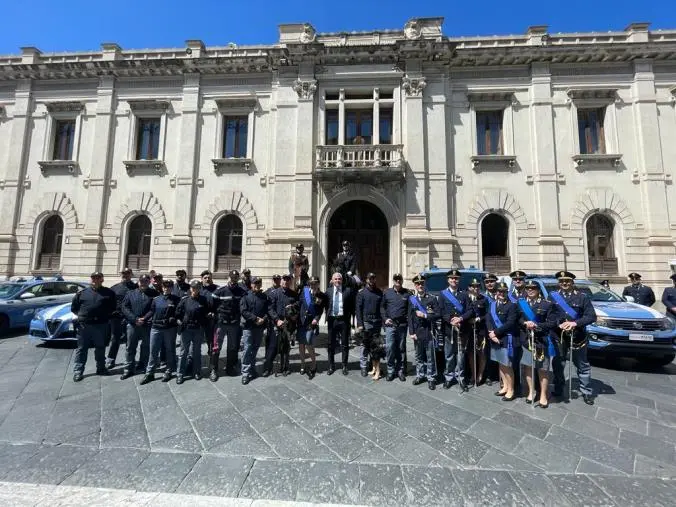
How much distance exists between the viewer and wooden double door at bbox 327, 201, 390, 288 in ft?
49.4

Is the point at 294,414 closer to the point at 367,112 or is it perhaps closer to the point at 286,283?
the point at 286,283

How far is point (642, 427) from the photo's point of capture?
14.9 ft

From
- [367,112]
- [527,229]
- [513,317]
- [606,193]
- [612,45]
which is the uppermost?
[612,45]

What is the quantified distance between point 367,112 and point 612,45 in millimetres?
10856

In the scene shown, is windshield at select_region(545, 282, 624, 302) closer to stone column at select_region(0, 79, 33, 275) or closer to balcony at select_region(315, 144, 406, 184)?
balcony at select_region(315, 144, 406, 184)

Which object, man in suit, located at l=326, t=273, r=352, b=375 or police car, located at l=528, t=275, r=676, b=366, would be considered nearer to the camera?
man in suit, located at l=326, t=273, r=352, b=375

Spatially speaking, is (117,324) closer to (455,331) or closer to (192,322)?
(192,322)

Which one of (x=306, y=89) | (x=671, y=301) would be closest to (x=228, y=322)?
(x=671, y=301)

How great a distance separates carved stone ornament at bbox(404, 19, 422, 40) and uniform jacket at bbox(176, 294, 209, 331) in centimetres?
1470

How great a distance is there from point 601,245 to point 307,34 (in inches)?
632

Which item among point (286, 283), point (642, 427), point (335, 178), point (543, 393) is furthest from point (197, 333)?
point (335, 178)

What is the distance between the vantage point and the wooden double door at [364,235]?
49.4ft

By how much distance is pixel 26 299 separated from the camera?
1071 centimetres

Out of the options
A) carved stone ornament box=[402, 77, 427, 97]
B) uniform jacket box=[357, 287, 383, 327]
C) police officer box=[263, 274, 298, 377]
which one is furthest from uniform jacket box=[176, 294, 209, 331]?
carved stone ornament box=[402, 77, 427, 97]
